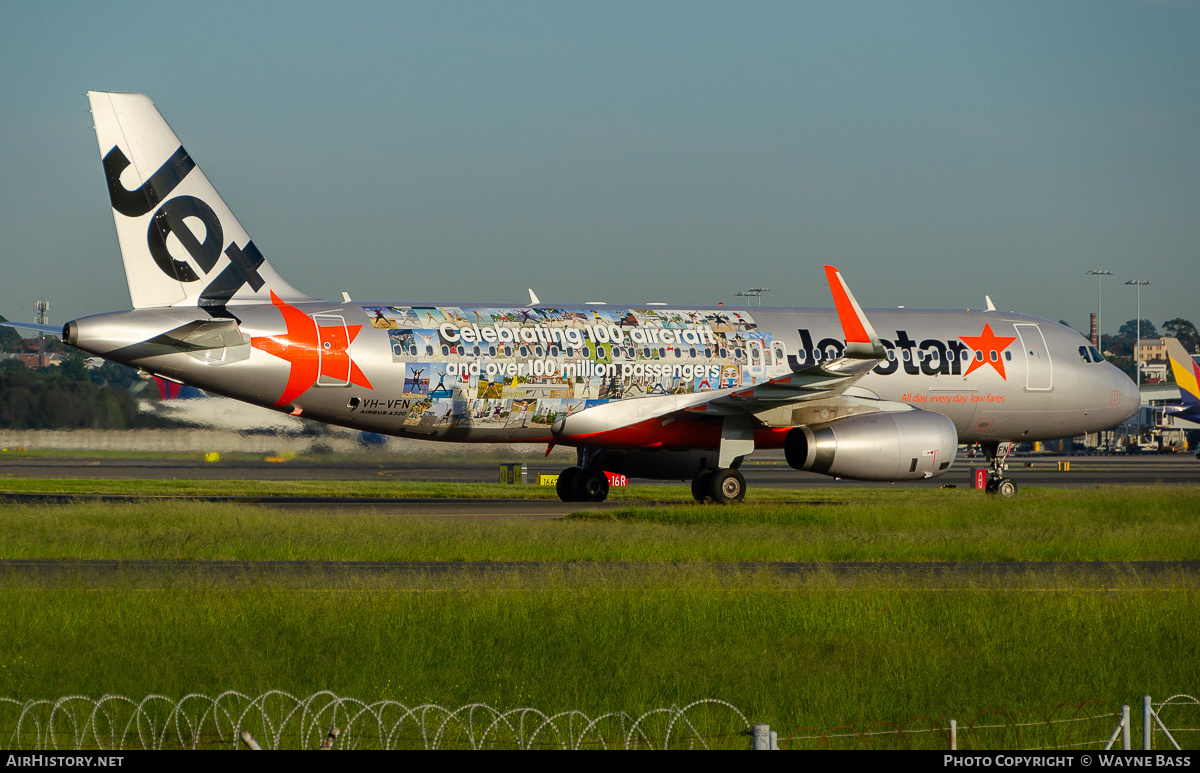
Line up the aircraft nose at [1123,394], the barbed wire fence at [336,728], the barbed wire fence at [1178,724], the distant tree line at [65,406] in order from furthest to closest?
the distant tree line at [65,406]
the aircraft nose at [1123,394]
the barbed wire fence at [1178,724]
the barbed wire fence at [336,728]

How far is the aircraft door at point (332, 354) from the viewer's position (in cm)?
2712

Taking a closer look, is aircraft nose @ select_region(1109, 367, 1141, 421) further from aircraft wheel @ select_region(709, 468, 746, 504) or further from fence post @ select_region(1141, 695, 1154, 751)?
fence post @ select_region(1141, 695, 1154, 751)

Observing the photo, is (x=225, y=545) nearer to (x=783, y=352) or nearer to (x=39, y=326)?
(x=39, y=326)

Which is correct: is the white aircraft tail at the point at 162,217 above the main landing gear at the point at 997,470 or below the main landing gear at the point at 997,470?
above

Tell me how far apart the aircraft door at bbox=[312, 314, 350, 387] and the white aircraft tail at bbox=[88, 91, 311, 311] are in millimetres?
1591

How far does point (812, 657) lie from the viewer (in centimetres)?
1291

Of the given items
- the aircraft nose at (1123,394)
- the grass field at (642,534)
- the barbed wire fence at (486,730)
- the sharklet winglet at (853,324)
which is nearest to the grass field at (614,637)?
the grass field at (642,534)

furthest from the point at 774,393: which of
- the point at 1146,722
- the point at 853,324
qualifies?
the point at 1146,722

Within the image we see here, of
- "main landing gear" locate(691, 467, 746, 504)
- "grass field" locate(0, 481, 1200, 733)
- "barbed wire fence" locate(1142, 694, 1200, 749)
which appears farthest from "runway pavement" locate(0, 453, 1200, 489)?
"barbed wire fence" locate(1142, 694, 1200, 749)

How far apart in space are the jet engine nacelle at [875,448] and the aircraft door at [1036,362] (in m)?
6.24

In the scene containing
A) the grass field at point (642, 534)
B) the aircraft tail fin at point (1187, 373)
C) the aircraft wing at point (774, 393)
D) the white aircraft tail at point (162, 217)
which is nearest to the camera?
the grass field at point (642, 534)

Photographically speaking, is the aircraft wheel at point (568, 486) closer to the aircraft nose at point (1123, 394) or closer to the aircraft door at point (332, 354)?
the aircraft door at point (332, 354)

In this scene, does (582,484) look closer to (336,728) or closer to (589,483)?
(589,483)
